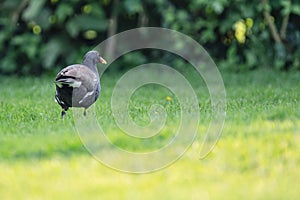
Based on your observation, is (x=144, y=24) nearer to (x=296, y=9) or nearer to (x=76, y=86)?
(x=296, y=9)

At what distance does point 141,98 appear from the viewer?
10.2 meters

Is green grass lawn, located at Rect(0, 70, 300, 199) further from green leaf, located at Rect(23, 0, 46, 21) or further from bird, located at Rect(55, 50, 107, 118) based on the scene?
green leaf, located at Rect(23, 0, 46, 21)

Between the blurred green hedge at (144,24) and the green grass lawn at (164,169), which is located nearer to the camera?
the green grass lawn at (164,169)

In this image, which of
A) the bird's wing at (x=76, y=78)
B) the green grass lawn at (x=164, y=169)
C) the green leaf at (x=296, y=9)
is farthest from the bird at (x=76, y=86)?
the green leaf at (x=296, y=9)

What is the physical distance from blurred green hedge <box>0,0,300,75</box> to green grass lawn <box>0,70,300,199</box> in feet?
15.4

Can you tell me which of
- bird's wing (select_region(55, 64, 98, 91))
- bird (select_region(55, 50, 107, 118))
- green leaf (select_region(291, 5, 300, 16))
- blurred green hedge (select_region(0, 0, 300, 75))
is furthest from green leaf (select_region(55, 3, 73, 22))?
bird's wing (select_region(55, 64, 98, 91))

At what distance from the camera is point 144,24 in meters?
14.0

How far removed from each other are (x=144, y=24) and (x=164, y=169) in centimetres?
818

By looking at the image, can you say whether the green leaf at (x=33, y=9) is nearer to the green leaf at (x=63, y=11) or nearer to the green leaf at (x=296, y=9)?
the green leaf at (x=63, y=11)

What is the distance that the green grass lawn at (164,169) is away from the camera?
17.8 ft

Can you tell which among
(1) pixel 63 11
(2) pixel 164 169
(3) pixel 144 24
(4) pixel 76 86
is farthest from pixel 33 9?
(2) pixel 164 169

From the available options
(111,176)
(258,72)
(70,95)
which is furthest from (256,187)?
(258,72)

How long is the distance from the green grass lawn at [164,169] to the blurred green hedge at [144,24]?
4683 mm

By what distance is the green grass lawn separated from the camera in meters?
5.43
